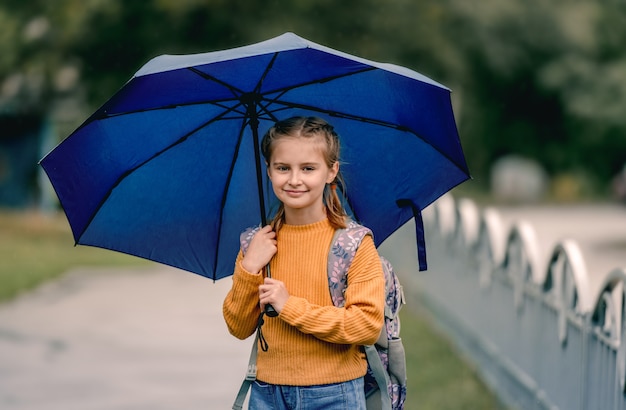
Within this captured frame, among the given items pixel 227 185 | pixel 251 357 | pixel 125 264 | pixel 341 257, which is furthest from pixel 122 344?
pixel 125 264

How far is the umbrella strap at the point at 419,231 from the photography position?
378 cm

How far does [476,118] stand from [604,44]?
19.9ft

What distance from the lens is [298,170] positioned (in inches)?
130

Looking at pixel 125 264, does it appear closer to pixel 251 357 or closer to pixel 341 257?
pixel 251 357

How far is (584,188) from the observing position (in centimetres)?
3688

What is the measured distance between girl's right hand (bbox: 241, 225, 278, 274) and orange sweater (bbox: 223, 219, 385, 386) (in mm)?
24

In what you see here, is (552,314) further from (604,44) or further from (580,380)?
(604,44)

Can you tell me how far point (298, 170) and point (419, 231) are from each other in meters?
0.69

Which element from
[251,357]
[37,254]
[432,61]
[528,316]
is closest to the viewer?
[251,357]

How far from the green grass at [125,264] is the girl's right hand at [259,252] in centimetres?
343

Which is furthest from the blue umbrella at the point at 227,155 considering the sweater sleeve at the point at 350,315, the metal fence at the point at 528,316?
the metal fence at the point at 528,316

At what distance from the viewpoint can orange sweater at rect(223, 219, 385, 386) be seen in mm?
3209

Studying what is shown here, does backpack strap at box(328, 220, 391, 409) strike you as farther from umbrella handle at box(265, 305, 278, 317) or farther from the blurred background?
the blurred background

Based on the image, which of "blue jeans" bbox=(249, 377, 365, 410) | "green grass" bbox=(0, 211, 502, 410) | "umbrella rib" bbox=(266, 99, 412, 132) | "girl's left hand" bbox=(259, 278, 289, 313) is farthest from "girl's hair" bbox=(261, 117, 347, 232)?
"green grass" bbox=(0, 211, 502, 410)
